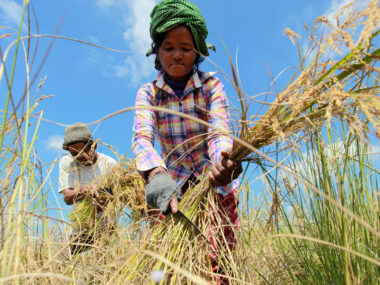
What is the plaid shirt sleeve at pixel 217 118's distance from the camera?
1476 mm

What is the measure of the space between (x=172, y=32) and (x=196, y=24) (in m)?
0.14

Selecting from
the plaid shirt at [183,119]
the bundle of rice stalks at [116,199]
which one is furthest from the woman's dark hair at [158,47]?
the bundle of rice stalks at [116,199]

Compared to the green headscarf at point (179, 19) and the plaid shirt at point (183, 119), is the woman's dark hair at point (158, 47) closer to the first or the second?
the green headscarf at point (179, 19)

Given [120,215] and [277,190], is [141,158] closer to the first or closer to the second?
[277,190]

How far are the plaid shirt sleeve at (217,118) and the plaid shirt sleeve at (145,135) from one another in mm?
246

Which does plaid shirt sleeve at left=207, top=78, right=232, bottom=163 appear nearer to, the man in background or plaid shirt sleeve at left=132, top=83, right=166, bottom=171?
plaid shirt sleeve at left=132, top=83, right=166, bottom=171

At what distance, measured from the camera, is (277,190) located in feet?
4.31

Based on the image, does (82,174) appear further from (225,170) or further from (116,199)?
(225,170)

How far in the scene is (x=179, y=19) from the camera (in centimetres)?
167

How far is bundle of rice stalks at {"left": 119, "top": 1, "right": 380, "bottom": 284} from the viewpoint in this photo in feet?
2.63

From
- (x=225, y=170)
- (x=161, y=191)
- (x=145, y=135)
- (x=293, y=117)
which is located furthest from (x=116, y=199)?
(x=293, y=117)

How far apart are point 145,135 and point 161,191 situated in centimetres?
42

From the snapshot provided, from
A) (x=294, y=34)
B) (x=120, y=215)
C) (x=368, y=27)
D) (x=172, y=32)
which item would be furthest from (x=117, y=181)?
(x=368, y=27)

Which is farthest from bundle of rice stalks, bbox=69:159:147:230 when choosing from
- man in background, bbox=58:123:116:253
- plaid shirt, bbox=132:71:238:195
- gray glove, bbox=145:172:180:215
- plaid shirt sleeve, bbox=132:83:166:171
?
gray glove, bbox=145:172:180:215
